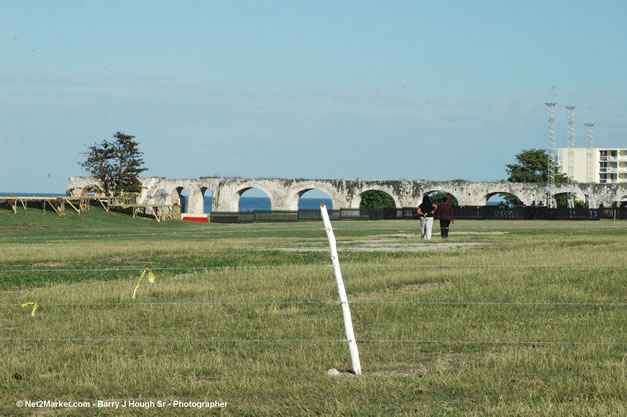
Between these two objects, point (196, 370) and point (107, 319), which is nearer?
point (196, 370)

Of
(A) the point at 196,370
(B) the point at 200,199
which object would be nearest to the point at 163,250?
(A) the point at 196,370

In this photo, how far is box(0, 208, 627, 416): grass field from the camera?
602 cm

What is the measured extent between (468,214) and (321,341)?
5650cm

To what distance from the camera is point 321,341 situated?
8.06 meters

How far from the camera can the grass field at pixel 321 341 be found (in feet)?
19.7

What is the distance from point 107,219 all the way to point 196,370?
149ft

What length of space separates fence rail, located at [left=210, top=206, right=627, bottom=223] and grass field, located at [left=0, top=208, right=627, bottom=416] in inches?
1867

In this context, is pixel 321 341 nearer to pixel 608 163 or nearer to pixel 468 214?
pixel 468 214

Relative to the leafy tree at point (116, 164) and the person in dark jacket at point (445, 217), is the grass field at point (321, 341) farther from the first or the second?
the leafy tree at point (116, 164)

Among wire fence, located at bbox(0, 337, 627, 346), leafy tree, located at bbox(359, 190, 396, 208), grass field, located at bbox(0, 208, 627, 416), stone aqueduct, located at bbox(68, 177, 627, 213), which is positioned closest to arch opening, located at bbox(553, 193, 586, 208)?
stone aqueduct, located at bbox(68, 177, 627, 213)

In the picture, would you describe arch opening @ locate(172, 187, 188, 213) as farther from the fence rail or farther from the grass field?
the grass field

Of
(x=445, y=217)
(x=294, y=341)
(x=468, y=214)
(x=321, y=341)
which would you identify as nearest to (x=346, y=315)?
(x=321, y=341)

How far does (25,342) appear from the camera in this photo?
27.6 ft

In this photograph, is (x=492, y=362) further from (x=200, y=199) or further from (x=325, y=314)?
(x=200, y=199)
